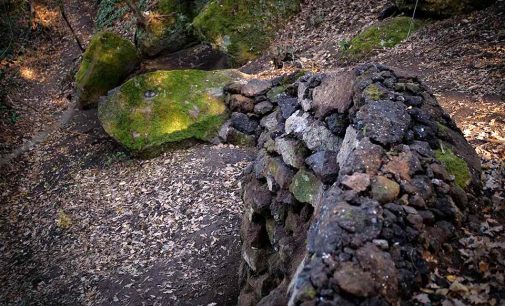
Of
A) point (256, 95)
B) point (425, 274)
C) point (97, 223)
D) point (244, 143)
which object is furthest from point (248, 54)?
point (425, 274)

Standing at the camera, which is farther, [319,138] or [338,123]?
[319,138]

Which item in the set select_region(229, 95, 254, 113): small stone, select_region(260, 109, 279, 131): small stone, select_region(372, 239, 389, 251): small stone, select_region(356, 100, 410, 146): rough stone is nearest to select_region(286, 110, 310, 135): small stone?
select_region(356, 100, 410, 146): rough stone

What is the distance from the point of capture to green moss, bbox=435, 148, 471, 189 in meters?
3.48

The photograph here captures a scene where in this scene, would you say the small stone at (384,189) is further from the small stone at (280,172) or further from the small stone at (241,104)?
the small stone at (241,104)

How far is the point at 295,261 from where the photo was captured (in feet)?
12.5

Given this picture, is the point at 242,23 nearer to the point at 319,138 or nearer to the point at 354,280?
the point at 319,138

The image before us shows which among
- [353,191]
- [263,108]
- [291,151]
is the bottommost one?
[263,108]

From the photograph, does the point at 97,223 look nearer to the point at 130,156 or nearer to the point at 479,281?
the point at 130,156

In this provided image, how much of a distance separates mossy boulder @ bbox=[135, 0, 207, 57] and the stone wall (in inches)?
346

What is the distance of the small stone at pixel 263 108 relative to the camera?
361 inches

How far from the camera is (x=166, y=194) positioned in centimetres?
827

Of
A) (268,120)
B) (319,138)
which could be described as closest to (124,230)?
(268,120)

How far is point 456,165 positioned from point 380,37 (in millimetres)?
7329

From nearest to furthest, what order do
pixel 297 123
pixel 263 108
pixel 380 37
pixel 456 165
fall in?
pixel 456 165
pixel 297 123
pixel 263 108
pixel 380 37
